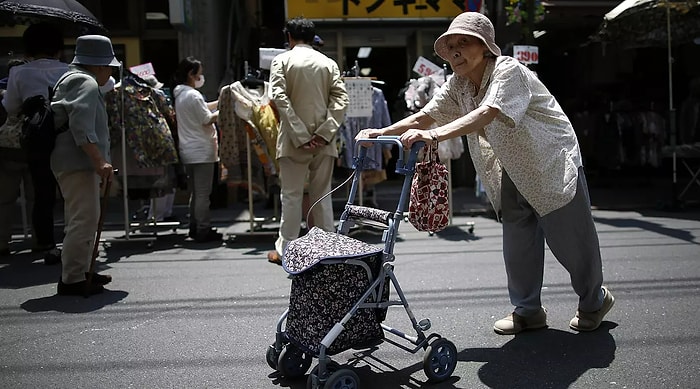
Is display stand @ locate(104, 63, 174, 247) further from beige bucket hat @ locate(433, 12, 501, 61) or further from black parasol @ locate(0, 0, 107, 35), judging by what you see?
beige bucket hat @ locate(433, 12, 501, 61)

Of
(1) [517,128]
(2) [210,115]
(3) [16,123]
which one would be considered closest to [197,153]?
(2) [210,115]

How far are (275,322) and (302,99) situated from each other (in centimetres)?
221

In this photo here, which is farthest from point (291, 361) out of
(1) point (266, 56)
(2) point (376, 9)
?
(2) point (376, 9)

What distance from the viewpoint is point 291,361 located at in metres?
3.16

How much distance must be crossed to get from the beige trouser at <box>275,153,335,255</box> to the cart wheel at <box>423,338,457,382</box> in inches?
107

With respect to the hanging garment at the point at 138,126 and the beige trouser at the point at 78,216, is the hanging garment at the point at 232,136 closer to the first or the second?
the hanging garment at the point at 138,126

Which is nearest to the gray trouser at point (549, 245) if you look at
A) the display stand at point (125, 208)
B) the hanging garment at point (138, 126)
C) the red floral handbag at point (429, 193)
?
the red floral handbag at point (429, 193)

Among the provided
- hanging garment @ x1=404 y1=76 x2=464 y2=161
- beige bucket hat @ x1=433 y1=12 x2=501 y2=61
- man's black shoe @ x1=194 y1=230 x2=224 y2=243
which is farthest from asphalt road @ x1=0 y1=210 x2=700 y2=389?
beige bucket hat @ x1=433 y1=12 x2=501 y2=61

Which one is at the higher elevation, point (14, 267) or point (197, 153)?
point (197, 153)

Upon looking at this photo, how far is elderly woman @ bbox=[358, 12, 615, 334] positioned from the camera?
328cm

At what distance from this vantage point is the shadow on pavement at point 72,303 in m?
4.56

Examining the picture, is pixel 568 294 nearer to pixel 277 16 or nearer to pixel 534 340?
pixel 534 340

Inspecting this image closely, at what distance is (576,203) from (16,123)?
5044 mm

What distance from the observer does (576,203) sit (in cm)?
356
